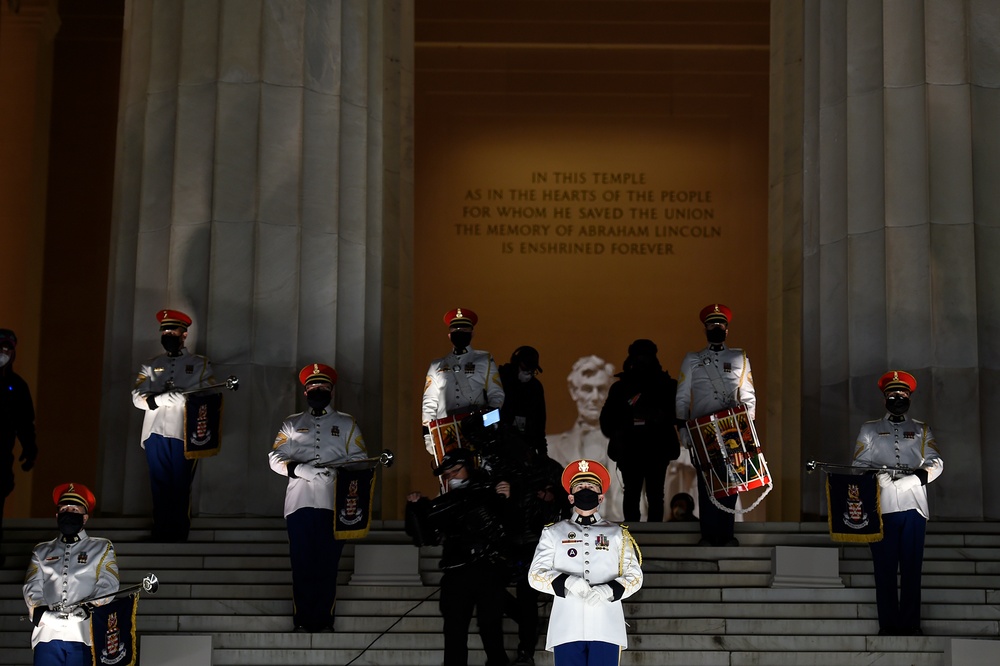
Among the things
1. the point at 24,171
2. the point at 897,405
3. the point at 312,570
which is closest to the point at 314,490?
the point at 312,570

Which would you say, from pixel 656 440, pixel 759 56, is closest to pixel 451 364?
pixel 656 440

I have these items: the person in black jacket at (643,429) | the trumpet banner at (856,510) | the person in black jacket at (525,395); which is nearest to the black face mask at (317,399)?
the person in black jacket at (525,395)

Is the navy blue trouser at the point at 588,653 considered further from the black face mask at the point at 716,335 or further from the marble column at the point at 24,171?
the marble column at the point at 24,171

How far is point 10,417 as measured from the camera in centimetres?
1466

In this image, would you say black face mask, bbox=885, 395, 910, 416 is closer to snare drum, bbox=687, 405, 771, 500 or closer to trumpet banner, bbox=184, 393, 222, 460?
snare drum, bbox=687, 405, 771, 500

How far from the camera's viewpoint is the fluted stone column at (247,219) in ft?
57.3

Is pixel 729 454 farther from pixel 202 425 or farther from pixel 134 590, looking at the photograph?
pixel 134 590

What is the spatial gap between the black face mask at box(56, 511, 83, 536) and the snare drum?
17.7 ft

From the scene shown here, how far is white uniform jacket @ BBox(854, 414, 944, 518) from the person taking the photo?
13375 millimetres

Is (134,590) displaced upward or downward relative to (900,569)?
downward

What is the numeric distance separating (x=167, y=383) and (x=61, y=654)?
14.5 ft

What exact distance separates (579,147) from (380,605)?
45.5 ft

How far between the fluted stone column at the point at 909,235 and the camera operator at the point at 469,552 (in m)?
6.51

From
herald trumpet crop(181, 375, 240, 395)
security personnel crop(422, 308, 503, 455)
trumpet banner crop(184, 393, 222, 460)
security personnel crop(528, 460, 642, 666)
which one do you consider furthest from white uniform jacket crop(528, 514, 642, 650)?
trumpet banner crop(184, 393, 222, 460)
